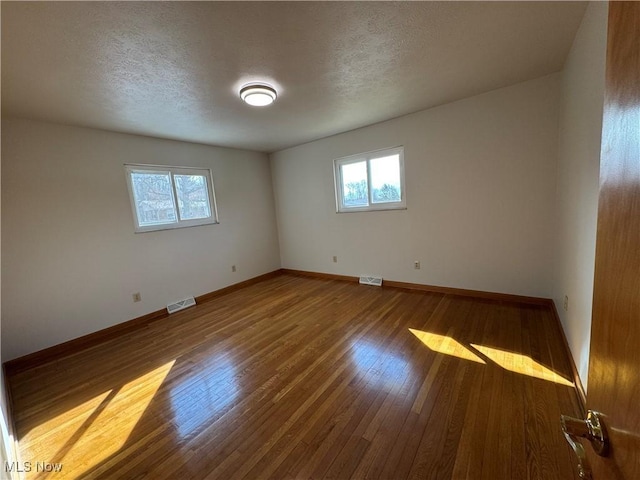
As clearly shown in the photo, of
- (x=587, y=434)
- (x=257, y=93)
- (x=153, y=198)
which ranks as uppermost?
(x=257, y=93)

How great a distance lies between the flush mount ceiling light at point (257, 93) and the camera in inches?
87.4

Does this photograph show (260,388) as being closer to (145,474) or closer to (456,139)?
(145,474)

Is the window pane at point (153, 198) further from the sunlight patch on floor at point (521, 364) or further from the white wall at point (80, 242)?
the sunlight patch on floor at point (521, 364)

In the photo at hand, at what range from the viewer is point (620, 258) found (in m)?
0.45

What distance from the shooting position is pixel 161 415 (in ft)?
5.71

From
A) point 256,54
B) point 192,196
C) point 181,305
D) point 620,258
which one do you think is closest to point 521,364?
point 620,258

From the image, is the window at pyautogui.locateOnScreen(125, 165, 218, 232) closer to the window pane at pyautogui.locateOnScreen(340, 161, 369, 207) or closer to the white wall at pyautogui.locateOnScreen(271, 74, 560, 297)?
the white wall at pyautogui.locateOnScreen(271, 74, 560, 297)

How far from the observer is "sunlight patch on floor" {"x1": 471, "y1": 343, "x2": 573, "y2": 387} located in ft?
5.84

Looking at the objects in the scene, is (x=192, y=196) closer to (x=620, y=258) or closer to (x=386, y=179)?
(x=386, y=179)

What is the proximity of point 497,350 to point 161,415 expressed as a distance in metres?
2.57

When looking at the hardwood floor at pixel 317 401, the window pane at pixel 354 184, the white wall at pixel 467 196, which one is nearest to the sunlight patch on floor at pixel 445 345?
the hardwood floor at pixel 317 401

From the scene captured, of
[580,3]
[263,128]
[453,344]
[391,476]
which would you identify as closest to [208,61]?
[263,128]

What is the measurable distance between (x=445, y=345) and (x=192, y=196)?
3824mm

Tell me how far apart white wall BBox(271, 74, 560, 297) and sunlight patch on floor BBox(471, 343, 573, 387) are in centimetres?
117
